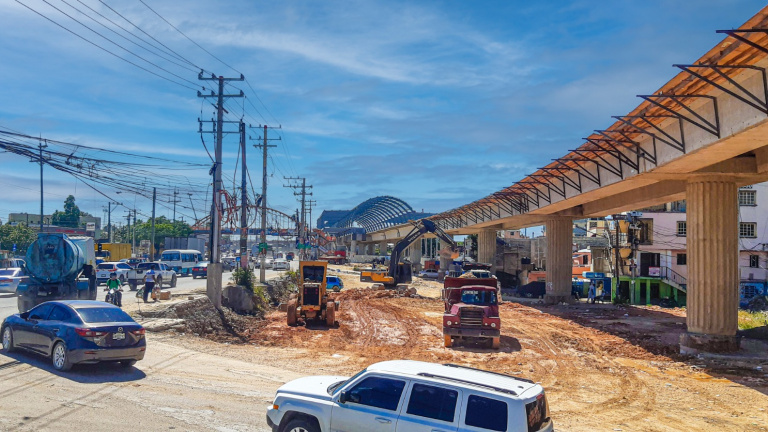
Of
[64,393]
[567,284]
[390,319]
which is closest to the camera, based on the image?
[64,393]

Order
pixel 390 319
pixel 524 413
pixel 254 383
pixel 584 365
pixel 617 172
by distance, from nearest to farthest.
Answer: pixel 524 413
pixel 254 383
pixel 584 365
pixel 617 172
pixel 390 319

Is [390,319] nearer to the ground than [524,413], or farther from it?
nearer to the ground

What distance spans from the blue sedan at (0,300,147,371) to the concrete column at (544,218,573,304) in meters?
34.9

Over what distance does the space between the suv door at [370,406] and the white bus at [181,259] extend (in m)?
55.0

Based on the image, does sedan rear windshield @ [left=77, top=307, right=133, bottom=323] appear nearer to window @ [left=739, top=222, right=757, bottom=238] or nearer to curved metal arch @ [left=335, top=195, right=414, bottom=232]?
window @ [left=739, top=222, right=757, bottom=238]

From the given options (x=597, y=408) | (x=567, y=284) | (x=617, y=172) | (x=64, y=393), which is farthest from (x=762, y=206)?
(x=64, y=393)

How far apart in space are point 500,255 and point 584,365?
4788cm

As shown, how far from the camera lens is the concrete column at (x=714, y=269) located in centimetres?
2130

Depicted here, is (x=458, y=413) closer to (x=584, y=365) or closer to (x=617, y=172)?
(x=584, y=365)

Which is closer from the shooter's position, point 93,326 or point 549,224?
point 93,326

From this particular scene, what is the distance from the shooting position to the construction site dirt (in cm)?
1304

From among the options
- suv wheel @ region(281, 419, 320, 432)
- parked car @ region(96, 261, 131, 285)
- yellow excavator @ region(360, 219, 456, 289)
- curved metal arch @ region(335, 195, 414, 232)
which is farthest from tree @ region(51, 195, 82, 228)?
suv wheel @ region(281, 419, 320, 432)

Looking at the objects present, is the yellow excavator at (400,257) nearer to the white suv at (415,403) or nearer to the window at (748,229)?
the window at (748,229)

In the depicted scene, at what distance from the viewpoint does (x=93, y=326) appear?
44.1 ft
